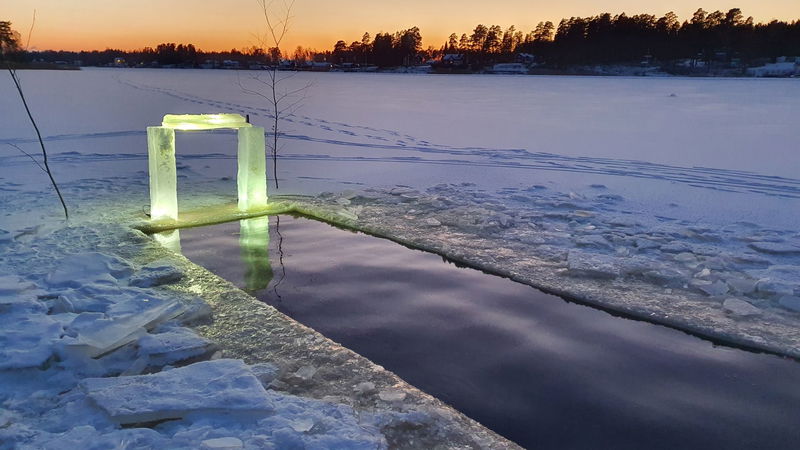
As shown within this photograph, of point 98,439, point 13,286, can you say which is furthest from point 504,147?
point 98,439

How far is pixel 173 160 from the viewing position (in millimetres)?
5527

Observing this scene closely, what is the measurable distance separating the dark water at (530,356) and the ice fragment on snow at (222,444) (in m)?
1.01

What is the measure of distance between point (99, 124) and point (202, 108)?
4.87m

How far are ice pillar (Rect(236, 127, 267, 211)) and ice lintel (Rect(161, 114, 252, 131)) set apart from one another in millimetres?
133

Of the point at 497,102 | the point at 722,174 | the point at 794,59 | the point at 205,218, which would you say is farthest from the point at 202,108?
the point at 794,59

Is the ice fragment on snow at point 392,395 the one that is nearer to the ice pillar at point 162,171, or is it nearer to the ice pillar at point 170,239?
the ice pillar at point 170,239

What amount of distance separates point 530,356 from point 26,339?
289cm

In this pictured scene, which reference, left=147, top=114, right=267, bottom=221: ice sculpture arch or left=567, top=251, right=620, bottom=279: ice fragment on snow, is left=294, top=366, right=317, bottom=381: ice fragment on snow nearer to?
left=567, top=251, right=620, bottom=279: ice fragment on snow

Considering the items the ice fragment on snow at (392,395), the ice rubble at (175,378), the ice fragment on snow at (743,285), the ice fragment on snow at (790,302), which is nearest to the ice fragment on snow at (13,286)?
the ice rubble at (175,378)

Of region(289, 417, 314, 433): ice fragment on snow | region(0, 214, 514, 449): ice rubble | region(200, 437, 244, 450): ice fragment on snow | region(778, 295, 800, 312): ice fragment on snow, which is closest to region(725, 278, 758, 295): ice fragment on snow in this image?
region(778, 295, 800, 312): ice fragment on snow

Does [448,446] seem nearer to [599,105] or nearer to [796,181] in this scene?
[796,181]

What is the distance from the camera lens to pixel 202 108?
64.0 ft

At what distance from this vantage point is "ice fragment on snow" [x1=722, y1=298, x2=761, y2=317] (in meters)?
3.90

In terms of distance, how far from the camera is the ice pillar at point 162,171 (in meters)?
5.39
